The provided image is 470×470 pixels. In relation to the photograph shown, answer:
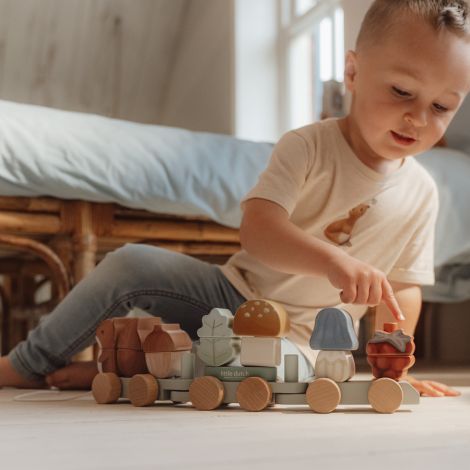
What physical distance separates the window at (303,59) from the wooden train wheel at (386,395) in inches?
70.3

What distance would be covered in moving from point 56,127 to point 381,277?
81cm

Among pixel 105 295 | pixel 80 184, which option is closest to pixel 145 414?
pixel 105 295

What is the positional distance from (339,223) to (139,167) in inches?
20.6

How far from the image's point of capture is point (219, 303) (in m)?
1.19

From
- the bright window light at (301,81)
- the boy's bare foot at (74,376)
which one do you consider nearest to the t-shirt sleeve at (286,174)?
the boy's bare foot at (74,376)

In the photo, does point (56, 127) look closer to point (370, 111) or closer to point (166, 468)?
point (370, 111)

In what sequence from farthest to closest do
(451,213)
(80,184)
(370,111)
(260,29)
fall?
(260,29) → (451,213) → (80,184) → (370,111)

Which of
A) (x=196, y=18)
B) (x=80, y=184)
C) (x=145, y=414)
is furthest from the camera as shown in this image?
(x=196, y=18)

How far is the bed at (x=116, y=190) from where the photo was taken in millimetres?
1429

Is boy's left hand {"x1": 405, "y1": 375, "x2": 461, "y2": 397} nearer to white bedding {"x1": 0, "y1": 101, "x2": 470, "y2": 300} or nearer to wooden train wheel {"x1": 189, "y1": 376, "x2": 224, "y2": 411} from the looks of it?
wooden train wheel {"x1": 189, "y1": 376, "x2": 224, "y2": 411}

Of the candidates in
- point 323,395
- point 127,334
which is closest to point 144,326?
point 127,334

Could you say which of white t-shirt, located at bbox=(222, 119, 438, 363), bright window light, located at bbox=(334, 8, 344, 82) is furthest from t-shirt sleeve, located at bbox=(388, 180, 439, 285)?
bright window light, located at bbox=(334, 8, 344, 82)

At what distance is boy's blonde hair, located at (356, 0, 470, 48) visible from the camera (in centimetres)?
98

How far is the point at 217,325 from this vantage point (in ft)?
2.95
